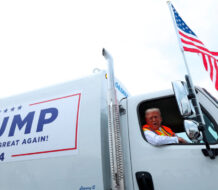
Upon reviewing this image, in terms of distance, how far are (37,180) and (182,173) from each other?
4.72 feet

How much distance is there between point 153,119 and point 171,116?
2.74 ft

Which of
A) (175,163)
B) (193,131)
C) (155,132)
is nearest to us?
(193,131)

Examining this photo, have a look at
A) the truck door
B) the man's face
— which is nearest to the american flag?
the truck door

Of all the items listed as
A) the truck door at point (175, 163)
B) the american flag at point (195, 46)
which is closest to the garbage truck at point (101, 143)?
the truck door at point (175, 163)

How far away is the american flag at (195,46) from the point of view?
253 cm

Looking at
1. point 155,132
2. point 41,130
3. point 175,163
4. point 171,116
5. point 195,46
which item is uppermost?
point 195,46

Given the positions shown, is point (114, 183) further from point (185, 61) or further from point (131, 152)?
point (185, 61)

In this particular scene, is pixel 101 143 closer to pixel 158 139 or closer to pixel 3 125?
pixel 158 139

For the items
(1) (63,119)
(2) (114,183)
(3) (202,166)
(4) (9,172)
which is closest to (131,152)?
(2) (114,183)

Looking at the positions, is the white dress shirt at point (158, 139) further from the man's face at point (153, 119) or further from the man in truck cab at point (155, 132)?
the man's face at point (153, 119)

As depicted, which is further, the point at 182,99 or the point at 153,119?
the point at 153,119

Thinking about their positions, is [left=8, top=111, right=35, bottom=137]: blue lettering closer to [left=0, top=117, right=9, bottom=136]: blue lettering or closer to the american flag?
[left=0, top=117, right=9, bottom=136]: blue lettering

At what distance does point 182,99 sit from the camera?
1.78m

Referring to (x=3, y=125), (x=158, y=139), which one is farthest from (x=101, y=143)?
(x=3, y=125)
